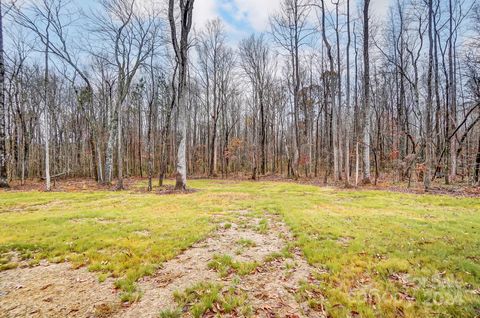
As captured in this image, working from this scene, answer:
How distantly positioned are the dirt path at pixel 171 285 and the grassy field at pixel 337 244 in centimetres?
21

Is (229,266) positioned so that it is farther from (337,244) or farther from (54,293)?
(54,293)

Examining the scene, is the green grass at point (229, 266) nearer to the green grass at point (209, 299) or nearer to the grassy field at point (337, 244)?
the green grass at point (209, 299)

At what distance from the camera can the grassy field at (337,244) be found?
2.97 meters

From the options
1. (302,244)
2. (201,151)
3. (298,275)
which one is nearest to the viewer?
(298,275)

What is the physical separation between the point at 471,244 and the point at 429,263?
→ 5.02 ft

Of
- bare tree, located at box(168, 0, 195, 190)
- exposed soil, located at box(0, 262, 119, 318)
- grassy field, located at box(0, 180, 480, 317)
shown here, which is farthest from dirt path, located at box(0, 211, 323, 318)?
bare tree, located at box(168, 0, 195, 190)

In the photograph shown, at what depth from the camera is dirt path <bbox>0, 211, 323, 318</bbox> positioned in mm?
2748

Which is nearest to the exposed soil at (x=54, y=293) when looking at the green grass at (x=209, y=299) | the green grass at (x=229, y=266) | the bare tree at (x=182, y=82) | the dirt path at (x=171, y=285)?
the dirt path at (x=171, y=285)

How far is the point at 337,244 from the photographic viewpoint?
15.5 ft

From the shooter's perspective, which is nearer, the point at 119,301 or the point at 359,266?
the point at 119,301

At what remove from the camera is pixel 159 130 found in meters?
33.0

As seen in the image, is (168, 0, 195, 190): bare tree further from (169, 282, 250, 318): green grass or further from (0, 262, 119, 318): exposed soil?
(169, 282, 250, 318): green grass

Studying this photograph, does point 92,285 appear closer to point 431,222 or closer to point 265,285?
point 265,285

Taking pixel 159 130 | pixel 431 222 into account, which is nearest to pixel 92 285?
pixel 431 222
